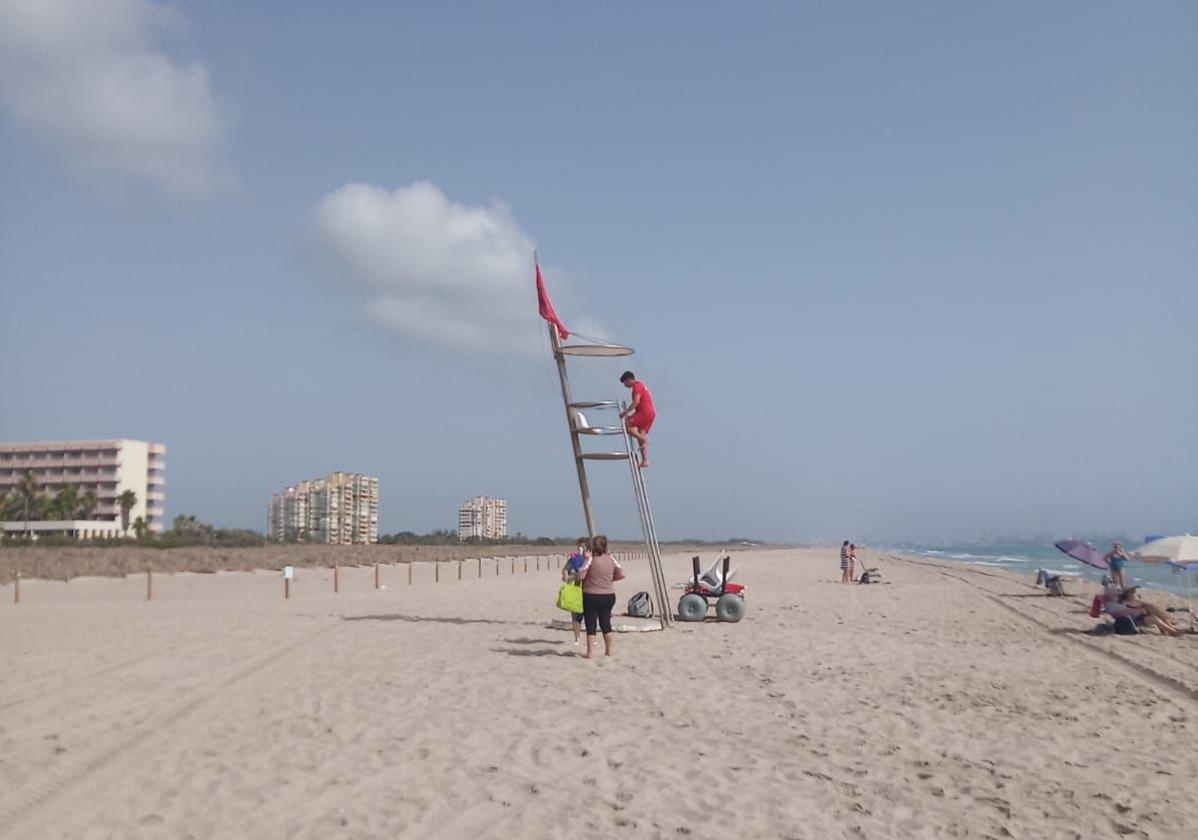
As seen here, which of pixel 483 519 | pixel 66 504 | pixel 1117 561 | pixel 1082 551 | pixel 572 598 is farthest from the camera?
pixel 483 519

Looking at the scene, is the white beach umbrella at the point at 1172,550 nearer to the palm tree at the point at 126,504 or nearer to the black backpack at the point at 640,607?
the black backpack at the point at 640,607

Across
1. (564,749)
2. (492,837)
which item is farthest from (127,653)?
(492,837)

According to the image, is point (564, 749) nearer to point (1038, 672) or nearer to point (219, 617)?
point (1038, 672)

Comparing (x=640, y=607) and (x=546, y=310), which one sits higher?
(x=546, y=310)

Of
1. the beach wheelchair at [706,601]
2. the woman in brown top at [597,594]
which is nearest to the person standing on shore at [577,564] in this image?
the woman in brown top at [597,594]

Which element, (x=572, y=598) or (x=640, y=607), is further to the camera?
(x=640, y=607)

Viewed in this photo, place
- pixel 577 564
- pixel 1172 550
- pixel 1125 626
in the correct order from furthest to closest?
pixel 1172 550 < pixel 1125 626 < pixel 577 564

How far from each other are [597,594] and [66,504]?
100990mm

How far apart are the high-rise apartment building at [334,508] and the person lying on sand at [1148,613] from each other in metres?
127

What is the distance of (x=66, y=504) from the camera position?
95562 millimetres

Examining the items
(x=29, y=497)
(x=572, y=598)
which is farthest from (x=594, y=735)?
(x=29, y=497)

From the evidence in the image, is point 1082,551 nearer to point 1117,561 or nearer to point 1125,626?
point 1117,561

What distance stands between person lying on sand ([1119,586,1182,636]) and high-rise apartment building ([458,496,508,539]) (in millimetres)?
164557

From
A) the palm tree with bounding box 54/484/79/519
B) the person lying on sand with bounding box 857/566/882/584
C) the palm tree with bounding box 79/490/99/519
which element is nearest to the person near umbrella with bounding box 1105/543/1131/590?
the person lying on sand with bounding box 857/566/882/584
